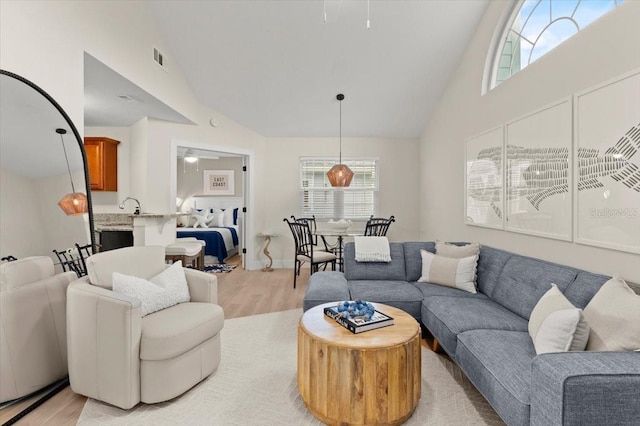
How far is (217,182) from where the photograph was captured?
8.44 meters

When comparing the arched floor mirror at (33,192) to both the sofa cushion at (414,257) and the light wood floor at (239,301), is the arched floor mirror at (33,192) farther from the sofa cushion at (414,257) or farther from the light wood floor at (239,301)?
the sofa cushion at (414,257)

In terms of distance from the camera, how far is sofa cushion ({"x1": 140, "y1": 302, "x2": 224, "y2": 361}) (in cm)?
187

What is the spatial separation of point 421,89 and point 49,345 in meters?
4.82

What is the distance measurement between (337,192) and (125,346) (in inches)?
178

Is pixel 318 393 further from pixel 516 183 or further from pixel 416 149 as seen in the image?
pixel 416 149

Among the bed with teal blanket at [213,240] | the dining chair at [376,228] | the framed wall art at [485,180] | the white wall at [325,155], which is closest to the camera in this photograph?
the framed wall art at [485,180]

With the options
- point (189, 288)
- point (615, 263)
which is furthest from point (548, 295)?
point (189, 288)

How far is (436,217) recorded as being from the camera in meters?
4.91

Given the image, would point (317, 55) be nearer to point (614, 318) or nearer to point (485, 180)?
point (485, 180)

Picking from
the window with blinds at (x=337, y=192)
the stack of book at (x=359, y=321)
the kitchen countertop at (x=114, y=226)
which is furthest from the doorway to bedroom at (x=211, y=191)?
the stack of book at (x=359, y=321)

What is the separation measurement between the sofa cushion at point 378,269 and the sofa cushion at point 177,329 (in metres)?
1.51

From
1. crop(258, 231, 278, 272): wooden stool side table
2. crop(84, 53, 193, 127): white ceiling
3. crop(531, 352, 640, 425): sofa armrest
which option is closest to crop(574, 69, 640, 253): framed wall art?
crop(531, 352, 640, 425): sofa armrest

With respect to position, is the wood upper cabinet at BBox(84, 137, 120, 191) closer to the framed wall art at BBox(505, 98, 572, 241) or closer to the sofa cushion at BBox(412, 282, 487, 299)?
the sofa cushion at BBox(412, 282, 487, 299)

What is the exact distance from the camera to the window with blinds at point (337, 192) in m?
5.93
